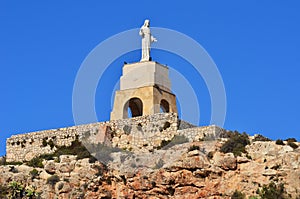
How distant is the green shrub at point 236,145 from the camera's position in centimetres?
6033

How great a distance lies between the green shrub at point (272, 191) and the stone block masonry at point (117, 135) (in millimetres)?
5776

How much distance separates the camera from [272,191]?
57.3 m

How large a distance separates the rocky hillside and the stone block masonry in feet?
3.17

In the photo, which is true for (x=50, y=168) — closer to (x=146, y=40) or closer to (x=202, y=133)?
(x=202, y=133)

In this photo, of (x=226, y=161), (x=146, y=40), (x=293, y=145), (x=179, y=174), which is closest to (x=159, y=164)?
(x=179, y=174)

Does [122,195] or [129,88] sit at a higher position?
[129,88]

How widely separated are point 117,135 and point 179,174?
722cm

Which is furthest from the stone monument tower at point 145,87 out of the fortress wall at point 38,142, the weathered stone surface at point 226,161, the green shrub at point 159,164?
the weathered stone surface at point 226,161

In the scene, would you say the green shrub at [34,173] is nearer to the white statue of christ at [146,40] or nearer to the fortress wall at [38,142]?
the fortress wall at [38,142]

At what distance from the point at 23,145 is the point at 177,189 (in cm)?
1343

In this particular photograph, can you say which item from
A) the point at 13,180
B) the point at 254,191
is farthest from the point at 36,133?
the point at 254,191

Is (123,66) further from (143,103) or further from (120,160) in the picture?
(120,160)

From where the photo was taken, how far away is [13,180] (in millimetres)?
62969

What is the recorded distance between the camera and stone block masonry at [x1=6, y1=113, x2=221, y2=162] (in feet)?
209
